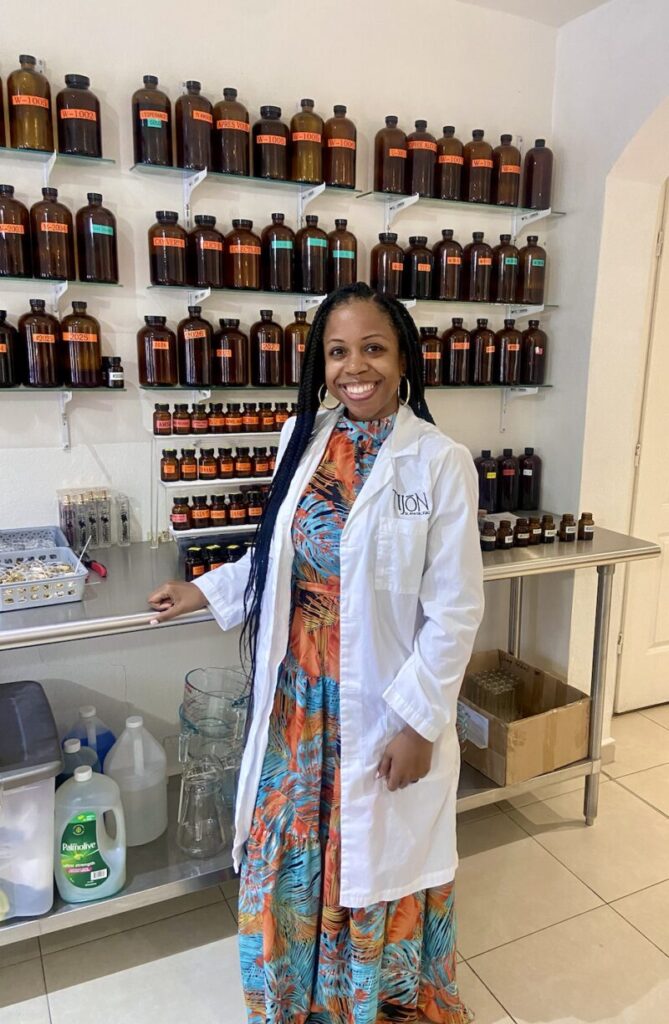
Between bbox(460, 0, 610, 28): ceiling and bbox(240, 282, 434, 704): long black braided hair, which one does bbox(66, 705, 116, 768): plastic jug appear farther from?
bbox(460, 0, 610, 28): ceiling

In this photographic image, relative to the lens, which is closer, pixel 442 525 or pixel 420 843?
pixel 442 525

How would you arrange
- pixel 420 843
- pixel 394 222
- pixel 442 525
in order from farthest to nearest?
pixel 394 222 < pixel 420 843 < pixel 442 525

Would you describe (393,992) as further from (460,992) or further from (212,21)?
(212,21)

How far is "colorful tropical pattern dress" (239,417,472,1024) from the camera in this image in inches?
56.2

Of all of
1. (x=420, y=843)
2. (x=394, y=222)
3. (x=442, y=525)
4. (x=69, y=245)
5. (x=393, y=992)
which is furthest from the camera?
(x=394, y=222)

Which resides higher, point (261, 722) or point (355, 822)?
point (261, 722)

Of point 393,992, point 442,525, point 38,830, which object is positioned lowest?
point 393,992

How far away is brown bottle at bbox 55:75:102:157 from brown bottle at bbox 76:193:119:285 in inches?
4.7

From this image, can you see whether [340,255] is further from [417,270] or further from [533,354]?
[533,354]

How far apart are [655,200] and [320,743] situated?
7.10ft

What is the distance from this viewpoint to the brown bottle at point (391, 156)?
2.36 meters

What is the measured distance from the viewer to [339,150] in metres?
2.26

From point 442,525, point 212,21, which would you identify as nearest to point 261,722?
point 442,525

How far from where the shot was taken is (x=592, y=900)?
6.91ft
